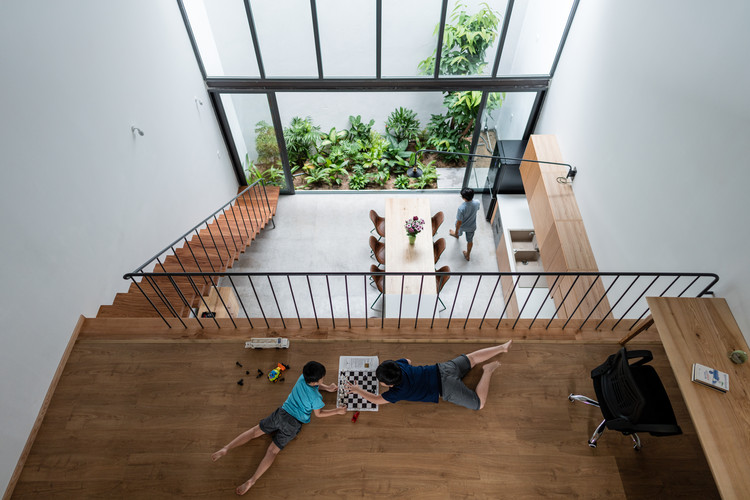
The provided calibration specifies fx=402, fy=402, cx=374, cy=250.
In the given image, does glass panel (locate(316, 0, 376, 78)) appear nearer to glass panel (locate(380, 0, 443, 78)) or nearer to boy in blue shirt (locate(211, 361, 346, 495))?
glass panel (locate(380, 0, 443, 78))

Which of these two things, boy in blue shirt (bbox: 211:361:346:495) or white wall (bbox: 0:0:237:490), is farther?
white wall (bbox: 0:0:237:490)

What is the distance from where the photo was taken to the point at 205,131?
240 inches

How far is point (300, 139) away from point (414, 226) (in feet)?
10.4

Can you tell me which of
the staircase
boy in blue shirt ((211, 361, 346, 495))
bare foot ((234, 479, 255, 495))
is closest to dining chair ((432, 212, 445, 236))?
the staircase

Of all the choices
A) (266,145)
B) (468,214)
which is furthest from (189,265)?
(468,214)

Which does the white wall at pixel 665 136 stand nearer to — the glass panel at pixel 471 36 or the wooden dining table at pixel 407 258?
the glass panel at pixel 471 36

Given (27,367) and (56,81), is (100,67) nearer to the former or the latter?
(56,81)

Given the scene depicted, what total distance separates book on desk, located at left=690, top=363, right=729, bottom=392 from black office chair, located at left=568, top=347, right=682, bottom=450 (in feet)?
0.74

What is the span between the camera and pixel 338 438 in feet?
10.0

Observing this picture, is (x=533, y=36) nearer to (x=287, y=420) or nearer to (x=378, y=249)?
(x=378, y=249)

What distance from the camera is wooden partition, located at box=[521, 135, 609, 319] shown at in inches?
166

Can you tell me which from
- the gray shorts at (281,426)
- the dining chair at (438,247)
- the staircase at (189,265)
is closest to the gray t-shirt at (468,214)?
the dining chair at (438,247)

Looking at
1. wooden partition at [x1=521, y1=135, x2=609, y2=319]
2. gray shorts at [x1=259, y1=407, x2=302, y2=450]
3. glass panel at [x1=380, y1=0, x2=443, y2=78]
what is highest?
glass panel at [x1=380, y1=0, x2=443, y2=78]

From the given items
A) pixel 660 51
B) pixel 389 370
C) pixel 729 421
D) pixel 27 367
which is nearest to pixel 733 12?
pixel 660 51
